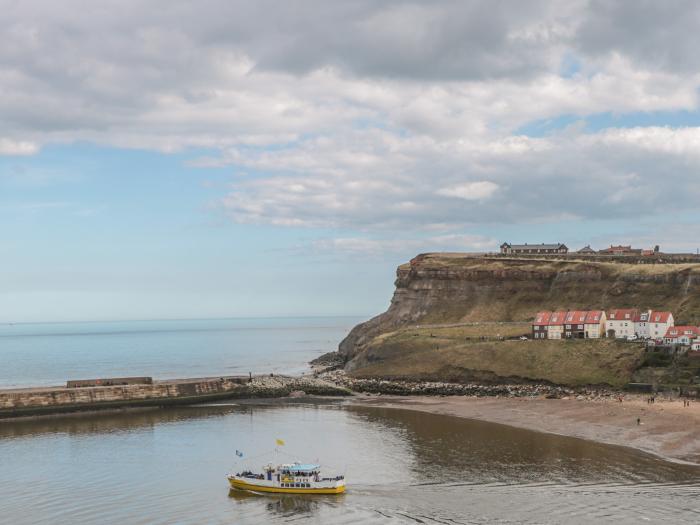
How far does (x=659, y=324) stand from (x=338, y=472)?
7093 cm

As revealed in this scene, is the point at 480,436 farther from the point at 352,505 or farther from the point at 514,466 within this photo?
the point at 352,505

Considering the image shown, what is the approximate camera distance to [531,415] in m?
85.8

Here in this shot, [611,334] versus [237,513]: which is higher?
[611,334]

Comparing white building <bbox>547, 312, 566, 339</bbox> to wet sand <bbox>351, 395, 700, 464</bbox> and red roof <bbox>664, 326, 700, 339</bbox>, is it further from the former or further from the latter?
wet sand <bbox>351, 395, 700, 464</bbox>

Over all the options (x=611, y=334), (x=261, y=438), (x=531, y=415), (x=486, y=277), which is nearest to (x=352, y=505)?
(x=261, y=438)

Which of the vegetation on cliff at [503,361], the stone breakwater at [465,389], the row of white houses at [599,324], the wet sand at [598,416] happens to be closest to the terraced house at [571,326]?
the row of white houses at [599,324]

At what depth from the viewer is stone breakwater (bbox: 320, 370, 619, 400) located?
318ft

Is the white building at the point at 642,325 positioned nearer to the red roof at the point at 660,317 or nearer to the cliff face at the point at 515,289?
the red roof at the point at 660,317

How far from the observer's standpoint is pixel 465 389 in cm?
10431

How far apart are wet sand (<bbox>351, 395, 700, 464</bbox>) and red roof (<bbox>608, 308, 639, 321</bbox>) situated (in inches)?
1014

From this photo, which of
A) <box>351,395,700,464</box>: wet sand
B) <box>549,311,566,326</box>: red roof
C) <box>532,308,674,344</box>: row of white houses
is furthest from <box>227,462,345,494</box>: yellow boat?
<box>549,311,566,326</box>: red roof

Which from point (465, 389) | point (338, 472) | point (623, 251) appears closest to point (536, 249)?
point (623, 251)

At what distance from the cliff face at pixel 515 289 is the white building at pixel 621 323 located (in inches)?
441

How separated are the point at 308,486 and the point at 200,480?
983 cm
